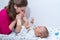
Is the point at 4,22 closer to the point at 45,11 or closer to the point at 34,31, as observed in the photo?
the point at 34,31

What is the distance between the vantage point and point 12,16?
129cm

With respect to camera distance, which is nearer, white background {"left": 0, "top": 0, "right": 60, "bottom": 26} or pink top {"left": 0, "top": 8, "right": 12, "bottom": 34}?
pink top {"left": 0, "top": 8, "right": 12, "bottom": 34}

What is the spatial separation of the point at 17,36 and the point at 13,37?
0.03 meters

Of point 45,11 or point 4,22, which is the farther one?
point 45,11

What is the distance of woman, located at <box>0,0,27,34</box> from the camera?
1.24m

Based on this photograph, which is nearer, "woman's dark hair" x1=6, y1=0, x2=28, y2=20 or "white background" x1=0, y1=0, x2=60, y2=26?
"woman's dark hair" x1=6, y1=0, x2=28, y2=20

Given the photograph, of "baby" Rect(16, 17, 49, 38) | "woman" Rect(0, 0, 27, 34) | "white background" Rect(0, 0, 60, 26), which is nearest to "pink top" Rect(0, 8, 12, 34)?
"woman" Rect(0, 0, 27, 34)

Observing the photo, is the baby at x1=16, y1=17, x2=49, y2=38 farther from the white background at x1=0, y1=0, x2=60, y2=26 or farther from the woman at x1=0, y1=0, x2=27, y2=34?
the white background at x1=0, y1=0, x2=60, y2=26

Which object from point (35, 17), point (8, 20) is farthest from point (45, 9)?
point (8, 20)

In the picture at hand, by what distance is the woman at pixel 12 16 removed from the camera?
4.08ft

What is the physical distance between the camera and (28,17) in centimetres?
152

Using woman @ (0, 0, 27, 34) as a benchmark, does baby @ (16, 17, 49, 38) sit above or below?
below

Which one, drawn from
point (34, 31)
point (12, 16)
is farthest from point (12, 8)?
point (34, 31)

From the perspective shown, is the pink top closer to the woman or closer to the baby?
the woman
